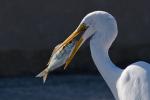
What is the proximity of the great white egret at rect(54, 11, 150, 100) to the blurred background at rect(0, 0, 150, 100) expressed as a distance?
5.10m

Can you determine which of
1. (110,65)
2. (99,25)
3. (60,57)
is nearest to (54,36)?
(110,65)

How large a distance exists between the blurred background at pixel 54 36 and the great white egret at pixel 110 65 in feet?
16.7

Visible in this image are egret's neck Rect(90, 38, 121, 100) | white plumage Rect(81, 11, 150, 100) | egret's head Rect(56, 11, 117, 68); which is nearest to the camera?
white plumage Rect(81, 11, 150, 100)

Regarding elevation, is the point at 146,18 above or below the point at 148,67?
above

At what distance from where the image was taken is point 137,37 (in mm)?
12906

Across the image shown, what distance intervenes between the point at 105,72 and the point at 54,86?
4.93 meters

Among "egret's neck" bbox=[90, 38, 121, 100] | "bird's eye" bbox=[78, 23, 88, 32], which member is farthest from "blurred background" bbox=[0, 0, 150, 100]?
"bird's eye" bbox=[78, 23, 88, 32]

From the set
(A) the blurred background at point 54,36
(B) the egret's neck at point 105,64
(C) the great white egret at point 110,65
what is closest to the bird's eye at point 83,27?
(C) the great white egret at point 110,65

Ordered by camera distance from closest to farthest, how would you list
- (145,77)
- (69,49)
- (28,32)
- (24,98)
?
(145,77)
(69,49)
(24,98)
(28,32)

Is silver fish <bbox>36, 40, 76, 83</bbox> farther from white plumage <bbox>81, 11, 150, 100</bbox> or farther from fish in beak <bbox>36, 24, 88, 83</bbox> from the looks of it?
white plumage <bbox>81, 11, 150, 100</bbox>

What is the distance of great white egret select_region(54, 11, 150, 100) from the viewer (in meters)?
6.81

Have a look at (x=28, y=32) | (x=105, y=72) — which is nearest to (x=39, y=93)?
(x=28, y=32)

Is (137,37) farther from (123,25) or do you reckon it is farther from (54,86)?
(54,86)

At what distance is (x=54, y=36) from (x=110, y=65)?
546 cm
